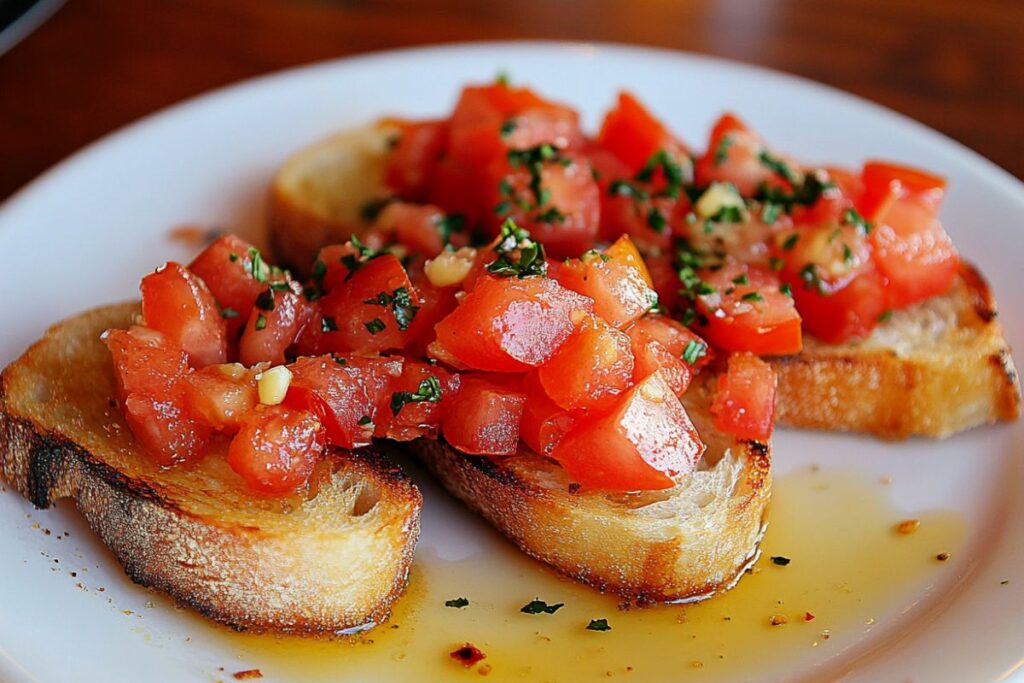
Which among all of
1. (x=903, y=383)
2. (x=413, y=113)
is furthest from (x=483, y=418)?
(x=413, y=113)

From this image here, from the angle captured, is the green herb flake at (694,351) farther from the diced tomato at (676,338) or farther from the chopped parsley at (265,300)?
the chopped parsley at (265,300)

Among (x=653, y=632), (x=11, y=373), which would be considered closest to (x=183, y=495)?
(x=11, y=373)

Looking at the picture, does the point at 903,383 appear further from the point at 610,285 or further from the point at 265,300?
the point at 265,300

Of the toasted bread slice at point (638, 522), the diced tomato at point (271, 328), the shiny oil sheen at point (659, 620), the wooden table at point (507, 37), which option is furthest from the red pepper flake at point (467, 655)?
the wooden table at point (507, 37)

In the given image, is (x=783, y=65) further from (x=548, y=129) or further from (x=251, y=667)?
(x=251, y=667)

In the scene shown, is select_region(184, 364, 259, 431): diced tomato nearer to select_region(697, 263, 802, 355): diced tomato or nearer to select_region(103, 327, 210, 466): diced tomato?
select_region(103, 327, 210, 466): diced tomato

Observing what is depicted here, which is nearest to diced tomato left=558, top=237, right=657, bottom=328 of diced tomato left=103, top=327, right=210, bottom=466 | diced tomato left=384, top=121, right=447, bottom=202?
diced tomato left=103, top=327, right=210, bottom=466
